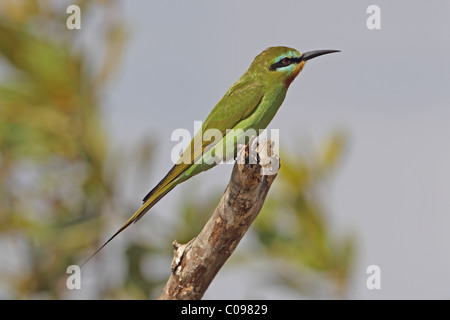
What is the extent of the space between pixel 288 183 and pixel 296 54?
1032 millimetres

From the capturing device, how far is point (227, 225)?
3.28 meters

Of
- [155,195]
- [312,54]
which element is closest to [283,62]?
[312,54]

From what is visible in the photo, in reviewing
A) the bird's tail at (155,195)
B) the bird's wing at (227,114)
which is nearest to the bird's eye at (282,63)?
the bird's wing at (227,114)

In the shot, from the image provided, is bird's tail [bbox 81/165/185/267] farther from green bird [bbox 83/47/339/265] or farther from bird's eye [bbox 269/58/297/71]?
bird's eye [bbox 269/58/297/71]

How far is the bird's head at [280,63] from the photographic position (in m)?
4.14

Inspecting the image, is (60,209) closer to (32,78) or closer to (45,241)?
(45,241)

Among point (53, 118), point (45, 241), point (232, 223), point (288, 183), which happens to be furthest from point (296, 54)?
point (45, 241)

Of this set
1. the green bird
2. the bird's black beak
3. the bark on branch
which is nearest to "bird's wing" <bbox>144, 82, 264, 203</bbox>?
the green bird

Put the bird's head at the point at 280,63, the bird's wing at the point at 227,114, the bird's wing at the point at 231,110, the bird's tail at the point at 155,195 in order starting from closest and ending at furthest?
the bird's tail at the point at 155,195, the bird's wing at the point at 227,114, the bird's wing at the point at 231,110, the bird's head at the point at 280,63

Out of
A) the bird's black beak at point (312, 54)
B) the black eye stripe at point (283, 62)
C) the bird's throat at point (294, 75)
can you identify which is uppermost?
the bird's black beak at point (312, 54)

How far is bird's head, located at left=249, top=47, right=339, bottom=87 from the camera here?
13.6 ft

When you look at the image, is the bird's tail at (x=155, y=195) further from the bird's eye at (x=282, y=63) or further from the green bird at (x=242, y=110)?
the bird's eye at (x=282, y=63)

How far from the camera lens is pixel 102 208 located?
4906 millimetres

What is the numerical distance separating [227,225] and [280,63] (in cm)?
124
